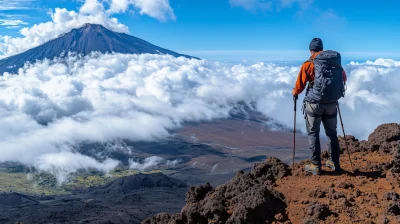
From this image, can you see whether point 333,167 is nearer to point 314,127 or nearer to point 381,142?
point 314,127

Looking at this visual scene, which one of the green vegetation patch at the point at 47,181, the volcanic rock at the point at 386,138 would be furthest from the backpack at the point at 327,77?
the green vegetation patch at the point at 47,181

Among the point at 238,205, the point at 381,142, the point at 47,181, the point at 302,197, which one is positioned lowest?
the point at 47,181

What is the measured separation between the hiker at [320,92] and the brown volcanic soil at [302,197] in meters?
0.52

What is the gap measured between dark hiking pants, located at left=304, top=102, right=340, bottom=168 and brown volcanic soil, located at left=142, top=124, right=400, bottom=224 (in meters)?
0.44

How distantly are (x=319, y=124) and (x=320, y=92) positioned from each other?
845 millimetres

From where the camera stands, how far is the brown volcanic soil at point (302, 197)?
581 centimetres

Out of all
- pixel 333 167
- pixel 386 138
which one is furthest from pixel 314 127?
pixel 386 138

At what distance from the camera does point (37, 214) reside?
71000 millimetres

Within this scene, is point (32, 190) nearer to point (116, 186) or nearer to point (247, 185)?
point (116, 186)

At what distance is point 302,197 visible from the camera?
21.5 feet

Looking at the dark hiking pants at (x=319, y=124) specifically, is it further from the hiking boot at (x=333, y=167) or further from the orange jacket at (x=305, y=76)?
the orange jacket at (x=305, y=76)

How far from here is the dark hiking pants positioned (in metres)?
7.39

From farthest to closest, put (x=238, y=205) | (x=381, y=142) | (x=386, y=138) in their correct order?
(x=386, y=138), (x=381, y=142), (x=238, y=205)

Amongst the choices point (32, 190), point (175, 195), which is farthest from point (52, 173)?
point (175, 195)
